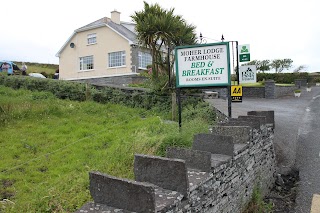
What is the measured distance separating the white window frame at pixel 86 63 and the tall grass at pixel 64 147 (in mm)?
18460

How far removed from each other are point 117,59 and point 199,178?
2479cm

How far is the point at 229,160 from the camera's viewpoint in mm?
5012


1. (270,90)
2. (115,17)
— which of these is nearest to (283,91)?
(270,90)

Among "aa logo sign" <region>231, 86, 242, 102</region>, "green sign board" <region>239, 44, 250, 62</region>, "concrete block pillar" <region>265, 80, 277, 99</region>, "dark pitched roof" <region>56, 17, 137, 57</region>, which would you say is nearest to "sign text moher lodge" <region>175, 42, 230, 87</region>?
"aa logo sign" <region>231, 86, 242, 102</region>

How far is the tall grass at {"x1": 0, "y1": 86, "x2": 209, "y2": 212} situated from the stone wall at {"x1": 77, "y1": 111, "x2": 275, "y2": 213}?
0.91 meters

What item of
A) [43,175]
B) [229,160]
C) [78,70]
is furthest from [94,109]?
[78,70]

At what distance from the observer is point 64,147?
23.7 feet

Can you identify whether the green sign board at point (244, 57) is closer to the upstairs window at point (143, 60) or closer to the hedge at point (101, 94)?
the hedge at point (101, 94)

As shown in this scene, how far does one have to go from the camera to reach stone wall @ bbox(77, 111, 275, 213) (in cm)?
305

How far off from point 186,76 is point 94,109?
5.65 m

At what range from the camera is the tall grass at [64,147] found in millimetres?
4648

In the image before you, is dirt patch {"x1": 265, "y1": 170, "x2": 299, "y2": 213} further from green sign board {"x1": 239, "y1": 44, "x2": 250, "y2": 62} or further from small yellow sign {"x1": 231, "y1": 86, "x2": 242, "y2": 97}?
green sign board {"x1": 239, "y1": 44, "x2": 250, "y2": 62}

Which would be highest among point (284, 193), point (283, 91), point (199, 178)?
point (283, 91)

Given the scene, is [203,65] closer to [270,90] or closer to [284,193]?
[284,193]
